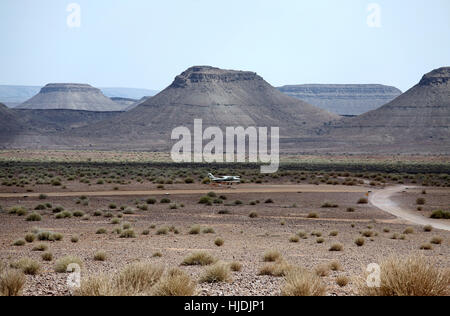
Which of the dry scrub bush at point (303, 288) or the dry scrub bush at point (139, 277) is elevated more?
the dry scrub bush at point (303, 288)

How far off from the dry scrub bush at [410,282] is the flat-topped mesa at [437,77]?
169717 mm

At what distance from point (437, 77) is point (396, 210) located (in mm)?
147565

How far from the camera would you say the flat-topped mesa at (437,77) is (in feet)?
555

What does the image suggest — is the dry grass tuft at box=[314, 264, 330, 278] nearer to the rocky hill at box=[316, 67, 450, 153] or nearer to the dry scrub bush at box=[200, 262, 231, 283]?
the dry scrub bush at box=[200, 262, 231, 283]

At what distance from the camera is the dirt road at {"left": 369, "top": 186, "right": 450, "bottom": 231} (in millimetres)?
29289

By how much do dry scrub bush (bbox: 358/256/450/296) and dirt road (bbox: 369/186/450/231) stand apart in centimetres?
1812

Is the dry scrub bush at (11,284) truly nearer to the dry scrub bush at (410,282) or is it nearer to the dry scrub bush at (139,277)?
the dry scrub bush at (139,277)

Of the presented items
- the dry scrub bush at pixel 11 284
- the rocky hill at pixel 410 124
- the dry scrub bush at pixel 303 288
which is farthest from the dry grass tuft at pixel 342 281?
the rocky hill at pixel 410 124

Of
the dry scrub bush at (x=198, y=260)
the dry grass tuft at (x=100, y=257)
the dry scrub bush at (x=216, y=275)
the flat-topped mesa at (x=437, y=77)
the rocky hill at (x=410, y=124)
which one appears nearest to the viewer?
the dry scrub bush at (x=216, y=275)

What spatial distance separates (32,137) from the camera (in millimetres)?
157875

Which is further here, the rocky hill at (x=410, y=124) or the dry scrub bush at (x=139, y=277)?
the rocky hill at (x=410, y=124)

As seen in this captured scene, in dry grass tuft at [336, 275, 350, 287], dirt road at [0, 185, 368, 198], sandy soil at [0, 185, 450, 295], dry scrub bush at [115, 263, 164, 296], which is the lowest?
dirt road at [0, 185, 368, 198]

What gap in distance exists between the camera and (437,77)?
561 ft

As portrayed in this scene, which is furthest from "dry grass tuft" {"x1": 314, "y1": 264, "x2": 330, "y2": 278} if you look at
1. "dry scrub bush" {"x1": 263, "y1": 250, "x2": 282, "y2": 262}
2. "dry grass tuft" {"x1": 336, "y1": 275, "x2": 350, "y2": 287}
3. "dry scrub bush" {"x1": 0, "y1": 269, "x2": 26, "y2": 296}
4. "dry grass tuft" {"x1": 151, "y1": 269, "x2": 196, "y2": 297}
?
"dry scrub bush" {"x1": 0, "y1": 269, "x2": 26, "y2": 296}
